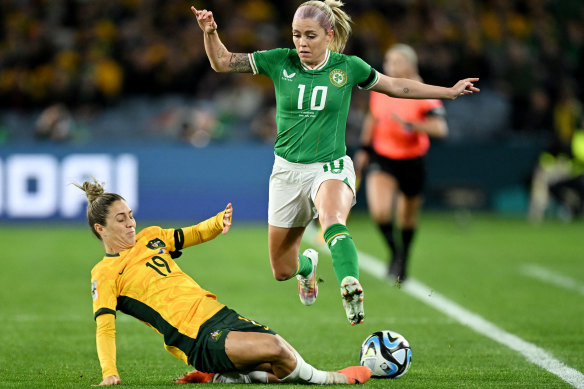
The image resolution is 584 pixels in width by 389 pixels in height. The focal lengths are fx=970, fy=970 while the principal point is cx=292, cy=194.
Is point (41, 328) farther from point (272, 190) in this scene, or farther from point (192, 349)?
point (192, 349)

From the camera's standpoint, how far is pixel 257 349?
4.62 m

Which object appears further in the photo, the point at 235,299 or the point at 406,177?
the point at 406,177

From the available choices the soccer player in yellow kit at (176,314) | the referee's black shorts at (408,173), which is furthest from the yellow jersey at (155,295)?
the referee's black shorts at (408,173)

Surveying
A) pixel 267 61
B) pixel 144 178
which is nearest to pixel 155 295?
pixel 267 61

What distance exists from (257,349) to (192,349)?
330 mm

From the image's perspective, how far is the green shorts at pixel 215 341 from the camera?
4.66m

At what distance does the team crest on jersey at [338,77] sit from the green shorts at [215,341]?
1744mm

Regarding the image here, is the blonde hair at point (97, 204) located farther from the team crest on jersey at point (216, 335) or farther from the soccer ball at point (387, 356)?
the soccer ball at point (387, 356)

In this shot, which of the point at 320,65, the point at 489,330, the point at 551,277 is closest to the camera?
the point at 320,65

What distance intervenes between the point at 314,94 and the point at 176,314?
1.75 meters

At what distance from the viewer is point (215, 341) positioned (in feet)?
15.3

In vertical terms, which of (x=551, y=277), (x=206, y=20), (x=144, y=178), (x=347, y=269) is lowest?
(x=551, y=277)

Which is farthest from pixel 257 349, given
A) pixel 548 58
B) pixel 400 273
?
pixel 548 58

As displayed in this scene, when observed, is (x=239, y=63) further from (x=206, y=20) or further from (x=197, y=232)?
(x=197, y=232)
